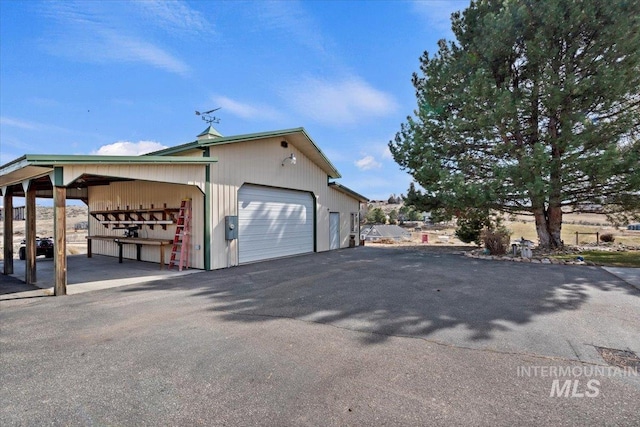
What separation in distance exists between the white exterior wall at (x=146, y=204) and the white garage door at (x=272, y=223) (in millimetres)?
1394

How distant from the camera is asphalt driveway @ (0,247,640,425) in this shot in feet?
7.59

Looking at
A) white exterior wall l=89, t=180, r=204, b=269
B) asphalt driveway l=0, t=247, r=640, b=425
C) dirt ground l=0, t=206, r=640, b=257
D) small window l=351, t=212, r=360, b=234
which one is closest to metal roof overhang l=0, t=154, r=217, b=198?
white exterior wall l=89, t=180, r=204, b=269

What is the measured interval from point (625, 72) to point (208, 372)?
13.9m

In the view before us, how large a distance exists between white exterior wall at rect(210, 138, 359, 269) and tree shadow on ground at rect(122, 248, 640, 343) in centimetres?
114

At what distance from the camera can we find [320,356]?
3225mm

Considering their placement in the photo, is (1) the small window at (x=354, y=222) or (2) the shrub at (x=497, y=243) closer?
(2) the shrub at (x=497, y=243)

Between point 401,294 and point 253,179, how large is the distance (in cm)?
653

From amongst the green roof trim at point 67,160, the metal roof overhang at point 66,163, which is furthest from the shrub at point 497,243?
the green roof trim at point 67,160

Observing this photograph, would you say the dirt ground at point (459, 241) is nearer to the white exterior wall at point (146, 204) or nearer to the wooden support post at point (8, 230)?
the white exterior wall at point (146, 204)

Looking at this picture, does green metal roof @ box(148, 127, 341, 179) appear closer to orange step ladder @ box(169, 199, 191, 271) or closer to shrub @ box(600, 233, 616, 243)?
orange step ladder @ box(169, 199, 191, 271)

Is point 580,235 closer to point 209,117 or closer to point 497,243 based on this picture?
point 497,243

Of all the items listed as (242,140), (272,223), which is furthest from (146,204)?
(272,223)

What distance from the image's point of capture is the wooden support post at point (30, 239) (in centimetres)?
727

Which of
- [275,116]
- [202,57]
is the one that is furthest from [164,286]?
[275,116]
